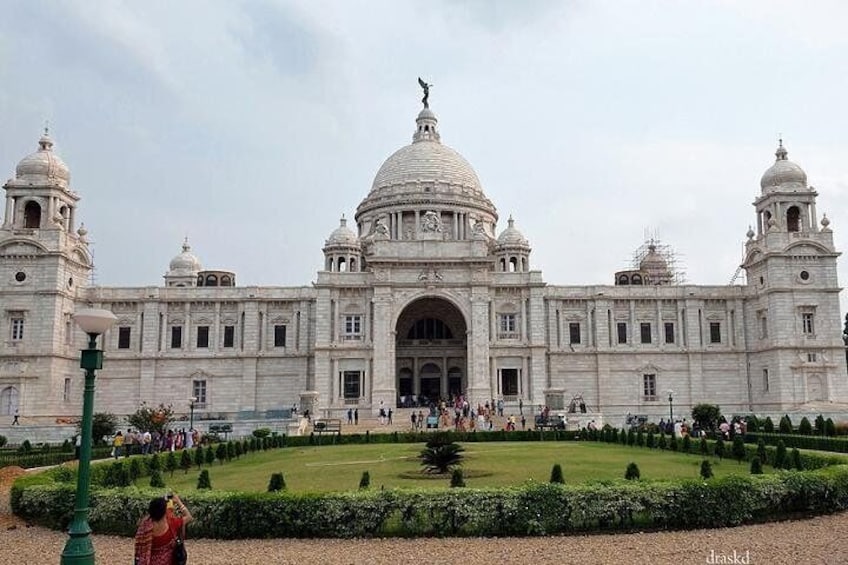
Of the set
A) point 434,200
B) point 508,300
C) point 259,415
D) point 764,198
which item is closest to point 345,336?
point 259,415

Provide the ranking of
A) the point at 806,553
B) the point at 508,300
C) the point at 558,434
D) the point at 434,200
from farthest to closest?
the point at 434,200, the point at 508,300, the point at 558,434, the point at 806,553

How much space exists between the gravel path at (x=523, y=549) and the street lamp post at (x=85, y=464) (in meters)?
2.53

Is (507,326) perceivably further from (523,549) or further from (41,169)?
(523,549)

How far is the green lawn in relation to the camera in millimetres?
22109

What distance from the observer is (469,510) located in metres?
15.4

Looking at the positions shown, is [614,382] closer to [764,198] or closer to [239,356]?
[764,198]

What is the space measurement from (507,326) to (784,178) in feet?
76.0

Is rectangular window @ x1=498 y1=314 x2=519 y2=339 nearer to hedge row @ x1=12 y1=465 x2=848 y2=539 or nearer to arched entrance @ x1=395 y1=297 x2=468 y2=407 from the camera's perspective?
arched entrance @ x1=395 y1=297 x2=468 y2=407

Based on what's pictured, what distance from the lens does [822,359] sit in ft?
182

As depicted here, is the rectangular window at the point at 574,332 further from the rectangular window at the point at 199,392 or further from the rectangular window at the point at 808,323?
the rectangular window at the point at 199,392

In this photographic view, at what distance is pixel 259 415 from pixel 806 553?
150 feet

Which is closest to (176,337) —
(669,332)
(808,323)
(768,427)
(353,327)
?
(353,327)

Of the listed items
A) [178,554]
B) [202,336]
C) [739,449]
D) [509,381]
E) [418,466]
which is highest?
[202,336]

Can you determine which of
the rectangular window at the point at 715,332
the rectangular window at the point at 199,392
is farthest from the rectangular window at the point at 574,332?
the rectangular window at the point at 199,392
